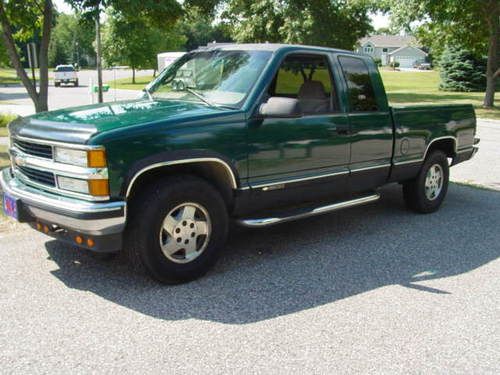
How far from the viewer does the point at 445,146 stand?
718 centimetres

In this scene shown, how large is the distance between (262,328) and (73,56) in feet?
361

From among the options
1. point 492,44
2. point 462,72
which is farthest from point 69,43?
point 492,44

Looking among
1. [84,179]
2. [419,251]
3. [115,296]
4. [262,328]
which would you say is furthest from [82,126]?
[419,251]

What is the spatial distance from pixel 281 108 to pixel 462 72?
36041 mm

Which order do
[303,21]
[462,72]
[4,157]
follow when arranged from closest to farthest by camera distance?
[4,157] < [303,21] < [462,72]

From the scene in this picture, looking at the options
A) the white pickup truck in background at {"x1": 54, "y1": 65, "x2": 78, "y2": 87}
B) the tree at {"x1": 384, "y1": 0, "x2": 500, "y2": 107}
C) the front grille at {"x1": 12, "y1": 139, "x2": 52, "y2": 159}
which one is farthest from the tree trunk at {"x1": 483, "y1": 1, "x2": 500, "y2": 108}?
the white pickup truck in background at {"x1": 54, "y1": 65, "x2": 78, "y2": 87}

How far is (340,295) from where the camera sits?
14.4ft

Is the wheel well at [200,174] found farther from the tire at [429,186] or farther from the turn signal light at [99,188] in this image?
the tire at [429,186]

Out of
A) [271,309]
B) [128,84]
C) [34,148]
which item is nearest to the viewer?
[271,309]

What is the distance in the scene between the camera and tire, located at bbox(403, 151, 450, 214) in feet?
22.3

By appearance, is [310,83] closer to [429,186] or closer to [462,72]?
[429,186]

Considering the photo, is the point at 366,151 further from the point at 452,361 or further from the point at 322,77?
the point at 452,361

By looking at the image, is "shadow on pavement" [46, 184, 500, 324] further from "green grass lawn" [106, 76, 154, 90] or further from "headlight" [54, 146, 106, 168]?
"green grass lawn" [106, 76, 154, 90]

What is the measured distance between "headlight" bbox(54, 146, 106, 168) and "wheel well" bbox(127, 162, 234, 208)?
338mm
